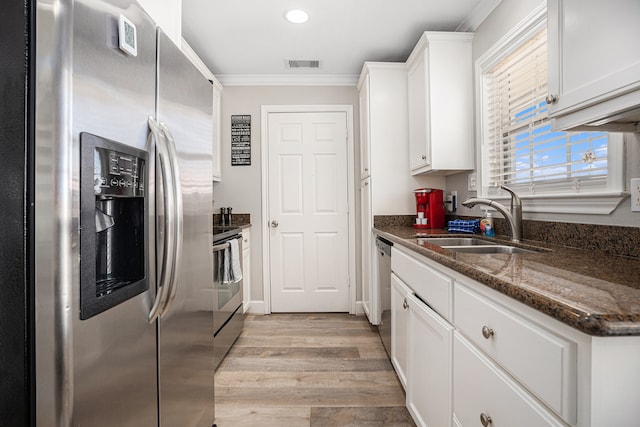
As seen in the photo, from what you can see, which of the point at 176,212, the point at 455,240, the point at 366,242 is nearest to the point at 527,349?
the point at 176,212

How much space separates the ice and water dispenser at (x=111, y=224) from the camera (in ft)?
2.41

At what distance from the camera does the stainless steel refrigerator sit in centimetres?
65

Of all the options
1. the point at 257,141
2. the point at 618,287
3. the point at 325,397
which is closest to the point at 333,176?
the point at 257,141

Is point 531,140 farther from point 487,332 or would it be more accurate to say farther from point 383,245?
point 487,332

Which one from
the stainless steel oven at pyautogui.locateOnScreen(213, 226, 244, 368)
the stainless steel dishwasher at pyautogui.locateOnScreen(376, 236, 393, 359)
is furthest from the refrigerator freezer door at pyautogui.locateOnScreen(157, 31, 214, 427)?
the stainless steel dishwasher at pyautogui.locateOnScreen(376, 236, 393, 359)

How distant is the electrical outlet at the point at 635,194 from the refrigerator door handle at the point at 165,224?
5.25 feet

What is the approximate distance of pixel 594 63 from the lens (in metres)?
0.97

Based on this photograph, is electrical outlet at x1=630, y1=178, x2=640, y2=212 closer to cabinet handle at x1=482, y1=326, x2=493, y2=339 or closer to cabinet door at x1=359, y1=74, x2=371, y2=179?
cabinet handle at x1=482, y1=326, x2=493, y2=339

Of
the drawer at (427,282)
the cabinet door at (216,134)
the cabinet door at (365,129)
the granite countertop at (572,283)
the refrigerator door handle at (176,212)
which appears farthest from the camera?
the cabinet door at (216,134)

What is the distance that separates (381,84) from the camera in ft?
9.72

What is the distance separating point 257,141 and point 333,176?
0.87 meters

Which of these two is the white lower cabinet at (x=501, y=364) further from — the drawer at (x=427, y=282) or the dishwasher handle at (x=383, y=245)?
the dishwasher handle at (x=383, y=245)

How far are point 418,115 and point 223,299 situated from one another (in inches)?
80.8

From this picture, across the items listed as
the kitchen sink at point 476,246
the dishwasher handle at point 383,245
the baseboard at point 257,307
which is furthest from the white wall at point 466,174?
the baseboard at point 257,307
